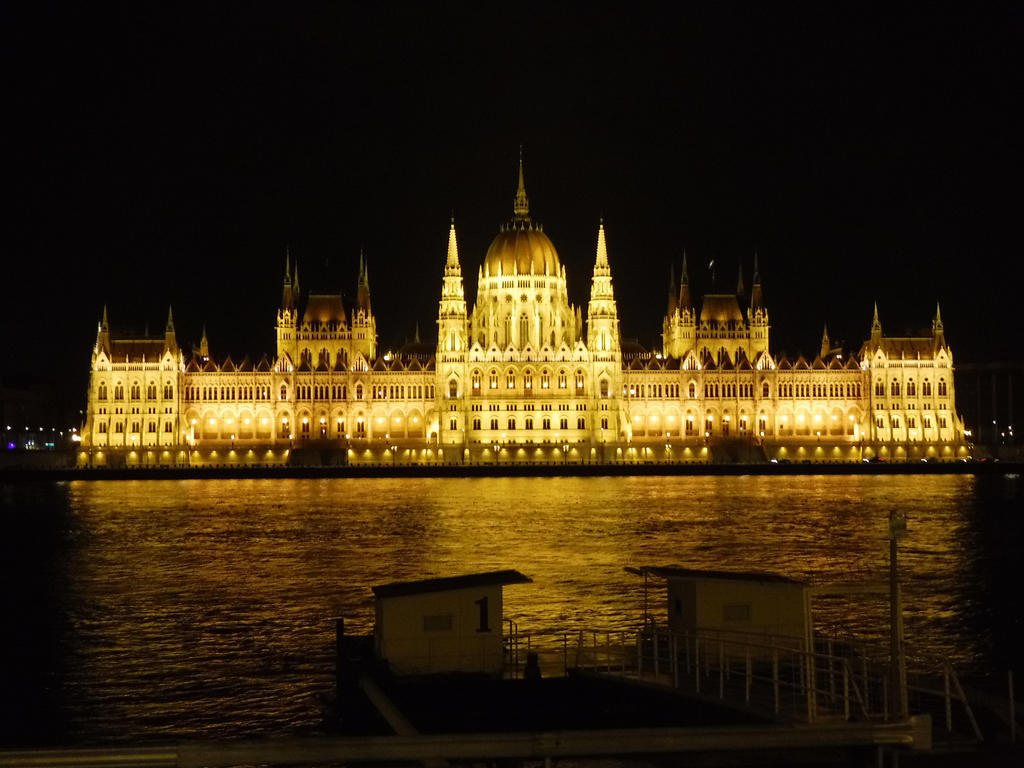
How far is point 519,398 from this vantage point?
124m

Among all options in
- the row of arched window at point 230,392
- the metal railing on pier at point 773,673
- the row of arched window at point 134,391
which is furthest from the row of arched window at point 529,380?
the metal railing on pier at point 773,673

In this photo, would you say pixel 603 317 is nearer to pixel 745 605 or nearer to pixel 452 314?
pixel 452 314

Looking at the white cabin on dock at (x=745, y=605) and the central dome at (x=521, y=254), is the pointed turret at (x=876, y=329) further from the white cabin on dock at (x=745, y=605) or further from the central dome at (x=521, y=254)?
the white cabin on dock at (x=745, y=605)

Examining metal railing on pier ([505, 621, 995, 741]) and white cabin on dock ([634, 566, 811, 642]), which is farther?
white cabin on dock ([634, 566, 811, 642])

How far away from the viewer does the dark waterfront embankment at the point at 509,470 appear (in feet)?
369

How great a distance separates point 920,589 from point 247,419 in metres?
95.1

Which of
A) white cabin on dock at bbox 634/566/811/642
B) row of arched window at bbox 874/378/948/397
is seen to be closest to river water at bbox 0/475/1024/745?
white cabin on dock at bbox 634/566/811/642

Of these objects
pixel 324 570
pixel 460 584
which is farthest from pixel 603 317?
pixel 460 584

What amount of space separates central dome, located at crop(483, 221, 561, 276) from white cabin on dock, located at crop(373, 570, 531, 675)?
108782mm

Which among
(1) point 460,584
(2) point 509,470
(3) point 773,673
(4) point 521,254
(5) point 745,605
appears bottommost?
(3) point 773,673

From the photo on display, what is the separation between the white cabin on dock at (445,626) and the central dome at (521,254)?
10878 centimetres

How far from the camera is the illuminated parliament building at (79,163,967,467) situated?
123062 millimetres

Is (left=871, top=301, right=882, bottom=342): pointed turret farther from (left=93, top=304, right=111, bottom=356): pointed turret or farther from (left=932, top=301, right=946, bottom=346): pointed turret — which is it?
(left=93, top=304, right=111, bottom=356): pointed turret

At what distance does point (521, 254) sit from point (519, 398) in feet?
52.1
